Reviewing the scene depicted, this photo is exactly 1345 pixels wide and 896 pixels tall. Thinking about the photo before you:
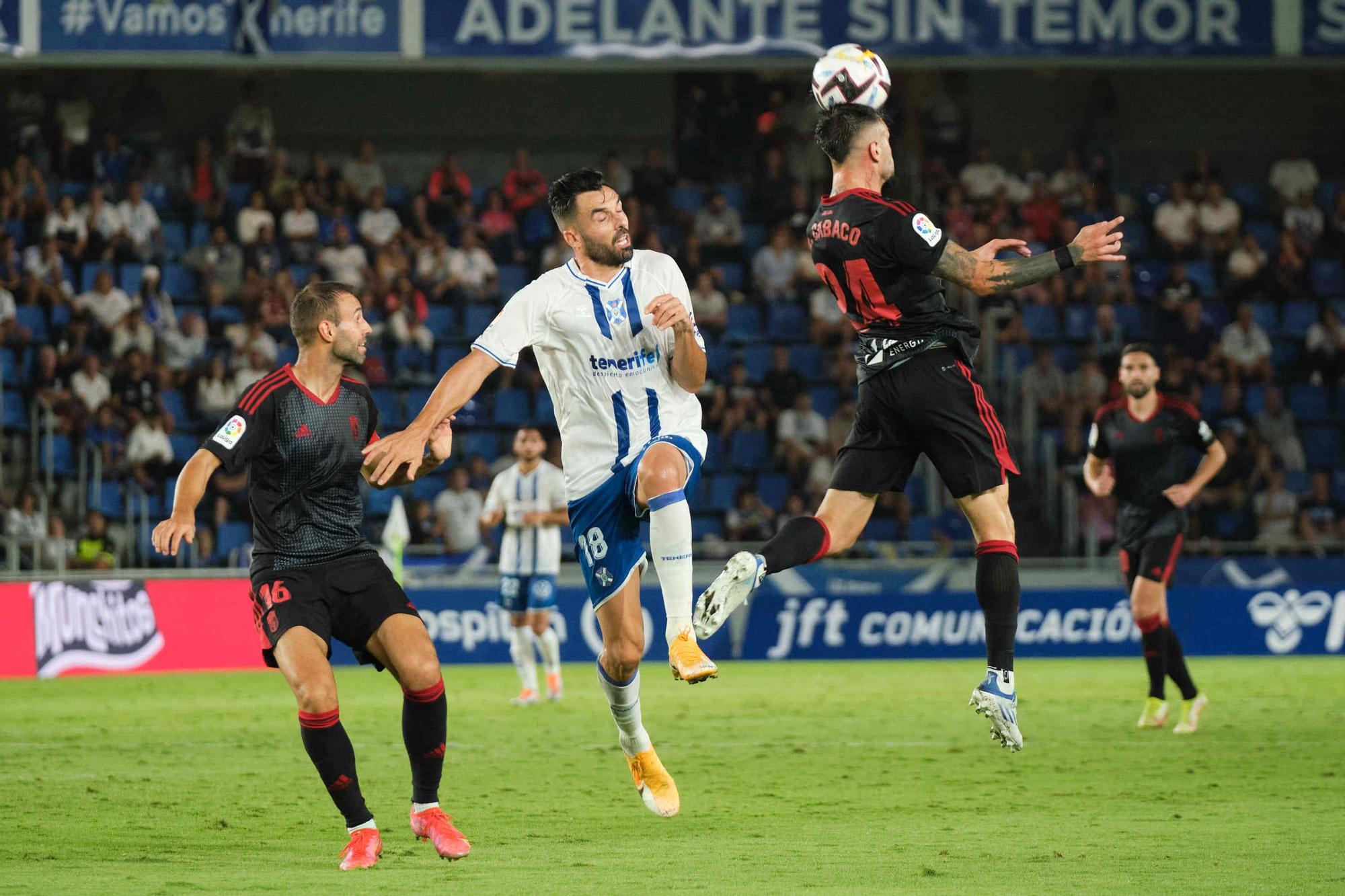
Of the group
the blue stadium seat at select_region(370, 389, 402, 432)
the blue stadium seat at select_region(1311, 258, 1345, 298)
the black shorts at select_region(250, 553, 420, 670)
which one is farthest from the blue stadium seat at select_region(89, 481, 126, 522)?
the blue stadium seat at select_region(1311, 258, 1345, 298)

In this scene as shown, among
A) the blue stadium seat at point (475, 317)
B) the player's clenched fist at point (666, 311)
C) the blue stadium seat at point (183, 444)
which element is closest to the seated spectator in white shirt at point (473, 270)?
the blue stadium seat at point (475, 317)

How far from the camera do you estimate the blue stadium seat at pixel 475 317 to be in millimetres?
23688

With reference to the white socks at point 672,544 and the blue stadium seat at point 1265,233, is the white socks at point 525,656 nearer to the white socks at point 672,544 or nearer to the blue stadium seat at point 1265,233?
the white socks at point 672,544

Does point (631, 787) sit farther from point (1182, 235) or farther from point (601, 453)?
point (1182, 235)

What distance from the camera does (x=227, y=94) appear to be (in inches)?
1062

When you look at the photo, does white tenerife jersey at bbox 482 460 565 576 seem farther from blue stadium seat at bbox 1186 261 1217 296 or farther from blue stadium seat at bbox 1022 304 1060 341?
blue stadium seat at bbox 1186 261 1217 296

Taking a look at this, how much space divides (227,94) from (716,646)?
11.9 meters

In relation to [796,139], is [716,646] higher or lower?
lower

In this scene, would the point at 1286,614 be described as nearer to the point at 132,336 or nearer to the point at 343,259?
the point at 343,259

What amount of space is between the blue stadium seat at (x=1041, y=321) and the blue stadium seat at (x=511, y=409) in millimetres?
6950

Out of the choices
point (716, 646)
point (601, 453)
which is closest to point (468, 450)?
point (716, 646)

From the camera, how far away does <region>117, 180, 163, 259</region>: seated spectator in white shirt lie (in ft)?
77.4

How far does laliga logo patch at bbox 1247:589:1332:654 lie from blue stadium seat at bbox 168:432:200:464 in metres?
12.4

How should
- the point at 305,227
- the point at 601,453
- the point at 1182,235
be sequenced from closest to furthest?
the point at 601,453
the point at 305,227
the point at 1182,235
